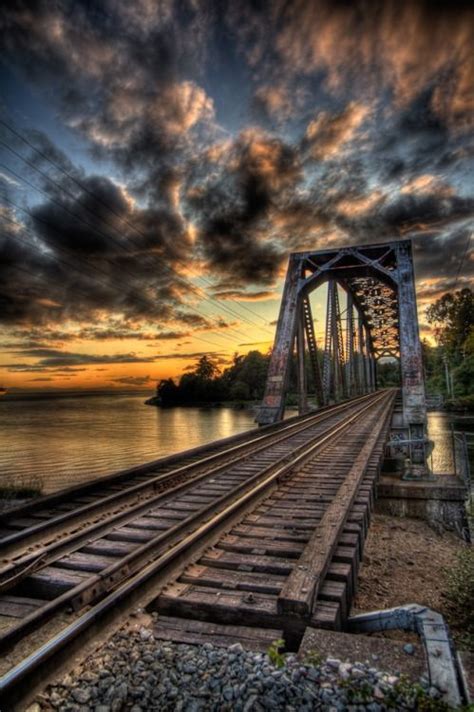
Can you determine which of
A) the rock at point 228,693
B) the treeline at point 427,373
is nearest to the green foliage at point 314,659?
the rock at point 228,693

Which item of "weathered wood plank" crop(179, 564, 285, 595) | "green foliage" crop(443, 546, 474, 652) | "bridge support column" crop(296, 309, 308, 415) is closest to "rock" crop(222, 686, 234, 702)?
"weathered wood plank" crop(179, 564, 285, 595)

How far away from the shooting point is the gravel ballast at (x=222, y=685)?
75.6 inches

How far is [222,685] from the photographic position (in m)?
2.10

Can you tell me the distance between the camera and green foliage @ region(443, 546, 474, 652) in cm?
370

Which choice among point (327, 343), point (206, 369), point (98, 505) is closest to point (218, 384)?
point (206, 369)

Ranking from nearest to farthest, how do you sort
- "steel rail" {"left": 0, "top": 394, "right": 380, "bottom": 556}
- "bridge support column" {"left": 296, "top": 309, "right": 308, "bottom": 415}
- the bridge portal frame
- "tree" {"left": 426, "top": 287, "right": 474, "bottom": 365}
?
"steel rail" {"left": 0, "top": 394, "right": 380, "bottom": 556} < the bridge portal frame < "bridge support column" {"left": 296, "top": 309, "right": 308, "bottom": 415} < "tree" {"left": 426, "top": 287, "right": 474, "bottom": 365}

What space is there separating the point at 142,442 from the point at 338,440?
1978cm

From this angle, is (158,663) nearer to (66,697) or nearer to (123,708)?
(123,708)

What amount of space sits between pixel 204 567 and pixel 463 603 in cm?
298

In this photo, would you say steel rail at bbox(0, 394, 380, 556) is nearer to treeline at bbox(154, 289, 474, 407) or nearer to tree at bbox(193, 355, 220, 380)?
treeline at bbox(154, 289, 474, 407)

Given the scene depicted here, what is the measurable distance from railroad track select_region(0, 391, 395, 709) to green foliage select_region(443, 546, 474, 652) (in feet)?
3.73

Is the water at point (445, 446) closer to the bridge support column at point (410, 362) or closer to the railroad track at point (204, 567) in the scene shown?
the bridge support column at point (410, 362)

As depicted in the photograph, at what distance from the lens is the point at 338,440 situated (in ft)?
36.8

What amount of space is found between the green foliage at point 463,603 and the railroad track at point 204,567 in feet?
3.73
